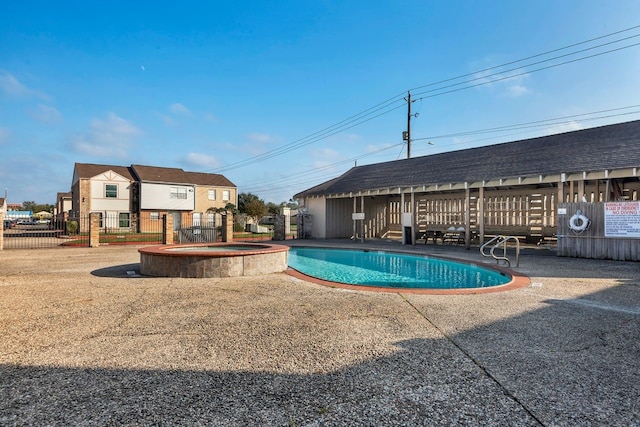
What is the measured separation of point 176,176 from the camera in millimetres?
36375

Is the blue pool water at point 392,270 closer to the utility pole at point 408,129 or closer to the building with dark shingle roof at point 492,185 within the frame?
the building with dark shingle roof at point 492,185

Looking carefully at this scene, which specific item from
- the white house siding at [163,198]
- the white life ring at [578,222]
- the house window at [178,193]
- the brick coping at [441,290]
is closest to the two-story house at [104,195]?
the white house siding at [163,198]

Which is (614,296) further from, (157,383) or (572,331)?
(157,383)

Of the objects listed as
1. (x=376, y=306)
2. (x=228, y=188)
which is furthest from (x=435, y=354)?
(x=228, y=188)

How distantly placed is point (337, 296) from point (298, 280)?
1917 millimetres

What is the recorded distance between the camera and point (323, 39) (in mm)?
16922

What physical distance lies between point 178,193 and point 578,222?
3241 centimetres

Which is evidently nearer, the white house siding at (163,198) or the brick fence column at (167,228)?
the brick fence column at (167,228)

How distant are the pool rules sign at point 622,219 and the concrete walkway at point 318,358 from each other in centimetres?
624

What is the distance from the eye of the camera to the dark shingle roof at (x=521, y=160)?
42.3ft

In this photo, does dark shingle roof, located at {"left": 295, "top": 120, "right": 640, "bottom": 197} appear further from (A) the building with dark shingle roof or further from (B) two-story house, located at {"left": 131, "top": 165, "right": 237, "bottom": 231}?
(B) two-story house, located at {"left": 131, "top": 165, "right": 237, "bottom": 231}

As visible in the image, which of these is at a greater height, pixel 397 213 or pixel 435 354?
pixel 397 213

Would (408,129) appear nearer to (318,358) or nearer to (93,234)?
(93,234)

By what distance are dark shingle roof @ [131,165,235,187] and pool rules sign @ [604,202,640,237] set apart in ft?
110
